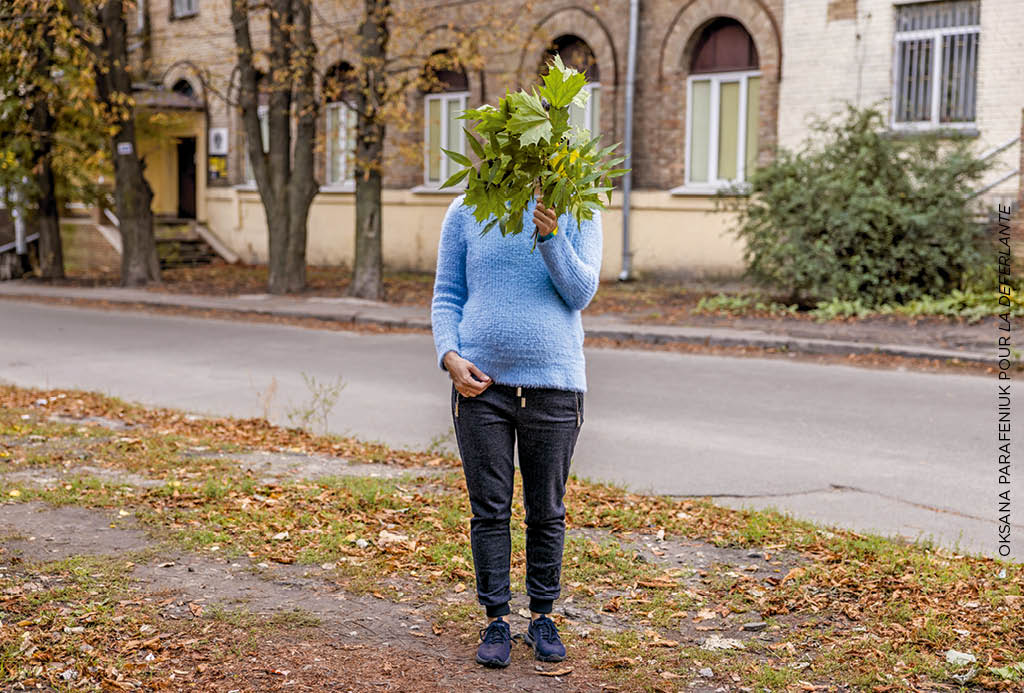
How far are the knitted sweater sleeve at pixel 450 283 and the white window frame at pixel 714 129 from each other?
54.9 ft

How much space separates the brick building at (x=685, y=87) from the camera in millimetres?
17719

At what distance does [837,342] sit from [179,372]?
23.8 ft

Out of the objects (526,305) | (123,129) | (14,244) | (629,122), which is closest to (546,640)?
(526,305)

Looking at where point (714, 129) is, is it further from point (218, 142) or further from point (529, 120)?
point (529, 120)

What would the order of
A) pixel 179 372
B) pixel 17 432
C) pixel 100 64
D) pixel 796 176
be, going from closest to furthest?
pixel 17 432 → pixel 179 372 → pixel 796 176 → pixel 100 64

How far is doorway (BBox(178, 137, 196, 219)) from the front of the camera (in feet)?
106

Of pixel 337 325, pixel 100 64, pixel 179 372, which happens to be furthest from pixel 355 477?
pixel 100 64

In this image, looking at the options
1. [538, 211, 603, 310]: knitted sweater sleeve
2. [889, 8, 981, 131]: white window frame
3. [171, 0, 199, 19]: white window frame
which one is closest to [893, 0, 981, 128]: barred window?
[889, 8, 981, 131]: white window frame

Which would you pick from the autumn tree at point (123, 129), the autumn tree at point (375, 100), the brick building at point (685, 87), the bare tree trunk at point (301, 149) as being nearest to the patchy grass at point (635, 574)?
the brick building at point (685, 87)

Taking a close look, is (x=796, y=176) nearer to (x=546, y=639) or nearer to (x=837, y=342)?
(x=837, y=342)

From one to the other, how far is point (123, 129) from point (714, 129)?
10.9m

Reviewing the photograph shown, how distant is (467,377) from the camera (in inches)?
163

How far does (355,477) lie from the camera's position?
23.0 ft

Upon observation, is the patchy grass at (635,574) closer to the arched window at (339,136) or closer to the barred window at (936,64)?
the barred window at (936,64)
